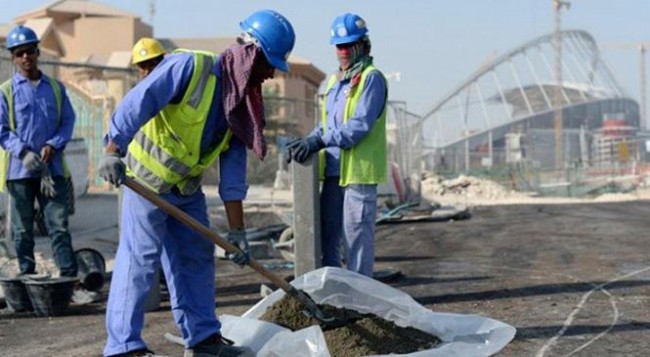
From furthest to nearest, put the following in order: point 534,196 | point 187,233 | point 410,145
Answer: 1. point 534,196
2. point 410,145
3. point 187,233

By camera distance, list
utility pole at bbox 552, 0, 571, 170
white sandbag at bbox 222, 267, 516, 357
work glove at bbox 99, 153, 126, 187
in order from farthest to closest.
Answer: utility pole at bbox 552, 0, 571, 170, white sandbag at bbox 222, 267, 516, 357, work glove at bbox 99, 153, 126, 187

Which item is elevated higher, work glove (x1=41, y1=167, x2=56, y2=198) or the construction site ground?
work glove (x1=41, y1=167, x2=56, y2=198)

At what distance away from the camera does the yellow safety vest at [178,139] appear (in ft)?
14.1

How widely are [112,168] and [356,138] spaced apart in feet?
7.71

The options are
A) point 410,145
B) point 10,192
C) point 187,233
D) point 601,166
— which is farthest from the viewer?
point 601,166

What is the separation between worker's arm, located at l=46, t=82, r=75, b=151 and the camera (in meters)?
7.02

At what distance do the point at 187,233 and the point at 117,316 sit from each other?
0.52 metres

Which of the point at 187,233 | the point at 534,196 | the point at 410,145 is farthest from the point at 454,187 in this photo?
the point at 187,233

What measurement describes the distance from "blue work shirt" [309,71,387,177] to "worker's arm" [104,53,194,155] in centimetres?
202

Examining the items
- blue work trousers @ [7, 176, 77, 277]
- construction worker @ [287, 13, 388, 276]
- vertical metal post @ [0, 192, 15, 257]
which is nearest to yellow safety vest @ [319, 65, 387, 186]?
construction worker @ [287, 13, 388, 276]

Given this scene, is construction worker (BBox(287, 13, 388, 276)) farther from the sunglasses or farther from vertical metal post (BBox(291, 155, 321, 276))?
the sunglasses

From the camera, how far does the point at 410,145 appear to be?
21781 millimetres

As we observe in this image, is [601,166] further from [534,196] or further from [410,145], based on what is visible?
[410,145]

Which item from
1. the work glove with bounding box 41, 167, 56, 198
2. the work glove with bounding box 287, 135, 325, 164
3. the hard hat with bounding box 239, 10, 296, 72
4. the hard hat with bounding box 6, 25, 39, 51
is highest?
the hard hat with bounding box 6, 25, 39, 51
